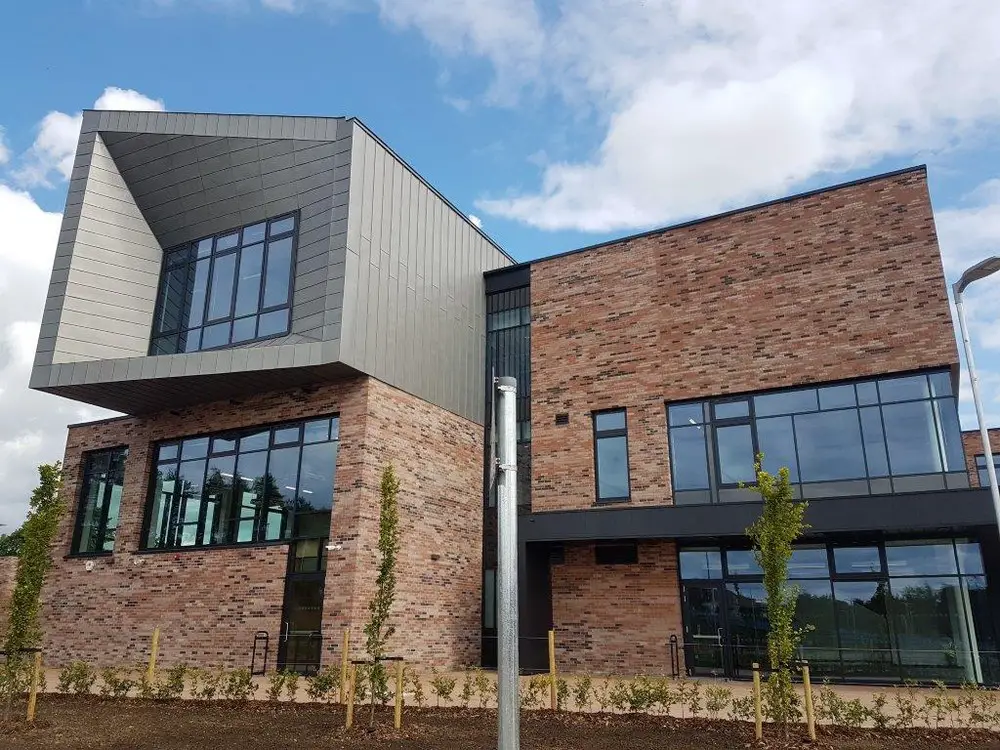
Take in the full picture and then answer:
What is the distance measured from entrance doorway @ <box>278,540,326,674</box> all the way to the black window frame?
20.5 ft

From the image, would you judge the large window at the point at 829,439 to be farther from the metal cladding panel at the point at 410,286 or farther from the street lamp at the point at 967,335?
the metal cladding panel at the point at 410,286

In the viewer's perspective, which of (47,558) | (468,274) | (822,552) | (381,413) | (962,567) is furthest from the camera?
(468,274)

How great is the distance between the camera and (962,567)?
1480 centimetres

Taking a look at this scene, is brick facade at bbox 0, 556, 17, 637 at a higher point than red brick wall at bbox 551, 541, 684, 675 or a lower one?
higher

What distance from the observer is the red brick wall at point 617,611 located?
1669 cm

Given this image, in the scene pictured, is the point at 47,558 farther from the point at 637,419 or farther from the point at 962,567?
the point at 962,567

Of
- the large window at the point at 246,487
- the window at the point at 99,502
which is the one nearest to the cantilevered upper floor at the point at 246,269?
the large window at the point at 246,487

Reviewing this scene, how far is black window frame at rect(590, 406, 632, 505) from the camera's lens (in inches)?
697

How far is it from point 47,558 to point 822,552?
45.5ft

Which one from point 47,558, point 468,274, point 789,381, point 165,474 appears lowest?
point 47,558

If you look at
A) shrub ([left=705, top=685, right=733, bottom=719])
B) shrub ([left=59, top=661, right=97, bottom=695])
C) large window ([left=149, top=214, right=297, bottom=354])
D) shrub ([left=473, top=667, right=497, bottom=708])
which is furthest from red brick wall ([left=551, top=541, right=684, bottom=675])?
shrub ([left=59, top=661, right=97, bottom=695])

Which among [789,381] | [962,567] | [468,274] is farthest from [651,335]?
[962,567]

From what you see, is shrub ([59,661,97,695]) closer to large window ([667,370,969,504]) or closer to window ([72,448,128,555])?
window ([72,448,128,555])

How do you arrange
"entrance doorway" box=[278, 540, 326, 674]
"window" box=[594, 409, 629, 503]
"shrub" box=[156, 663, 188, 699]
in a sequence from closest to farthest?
"shrub" box=[156, 663, 188, 699], "entrance doorway" box=[278, 540, 326, 674], "window" box=[594, 409, 629, 503]
